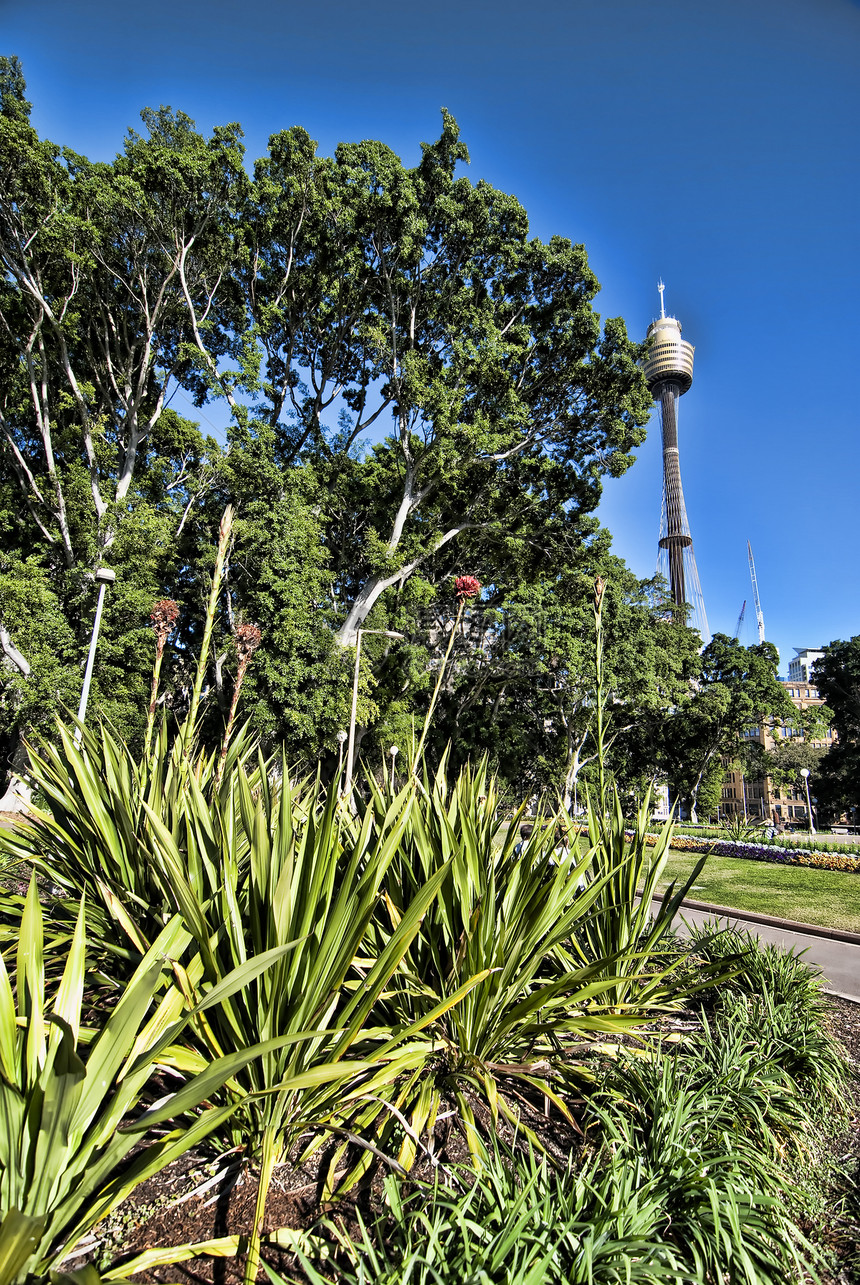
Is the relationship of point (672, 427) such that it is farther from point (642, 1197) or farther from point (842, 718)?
point (642, 1197)

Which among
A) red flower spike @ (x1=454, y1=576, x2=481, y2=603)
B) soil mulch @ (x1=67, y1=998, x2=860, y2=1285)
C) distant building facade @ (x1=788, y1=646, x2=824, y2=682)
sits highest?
distant building facade @ (x1=788, y1=646, x2=824, y2=682)

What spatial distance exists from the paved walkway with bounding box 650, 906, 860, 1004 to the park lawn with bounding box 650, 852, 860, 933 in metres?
0.55

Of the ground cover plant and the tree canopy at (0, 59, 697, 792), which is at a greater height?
the tree canopy at (0, 59, 697, 792)

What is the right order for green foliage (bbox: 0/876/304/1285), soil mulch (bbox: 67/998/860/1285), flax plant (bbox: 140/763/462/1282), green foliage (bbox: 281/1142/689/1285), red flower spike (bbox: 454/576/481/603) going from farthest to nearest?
red flower spike (bbox: 454/576/481/603)
flax plant (bbox: 140/763/462/1282)
soil mulch (bbox: 67/998/860/1285)
green foliage (bbox: 281/1142/689/1285)
green foliage (bbox: 0/876/304/1285)

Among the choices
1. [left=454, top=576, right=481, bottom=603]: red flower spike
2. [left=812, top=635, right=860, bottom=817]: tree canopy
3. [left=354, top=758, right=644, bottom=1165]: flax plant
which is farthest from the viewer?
[left=812, top=635, right=860, bottom=817]: tree canopy

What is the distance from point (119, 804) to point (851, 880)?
42.8 feet

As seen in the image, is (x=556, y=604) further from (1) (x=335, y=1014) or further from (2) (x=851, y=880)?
(1) (x=335, y=1014)

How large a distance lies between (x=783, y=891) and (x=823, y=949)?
15.4 ft

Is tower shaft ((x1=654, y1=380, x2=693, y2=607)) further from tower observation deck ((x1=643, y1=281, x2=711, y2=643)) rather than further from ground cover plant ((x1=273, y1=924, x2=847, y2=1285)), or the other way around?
ground cover plant ((x1=273, y1=924, x2=847, y2=1285))

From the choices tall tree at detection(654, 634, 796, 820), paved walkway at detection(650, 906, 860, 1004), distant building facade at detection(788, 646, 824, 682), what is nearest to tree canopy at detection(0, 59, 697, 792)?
tall tree at detection(654, 634, 796, 820)

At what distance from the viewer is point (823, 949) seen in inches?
225

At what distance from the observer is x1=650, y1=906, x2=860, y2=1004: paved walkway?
4445 millimetres

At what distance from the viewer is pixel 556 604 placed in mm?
21422

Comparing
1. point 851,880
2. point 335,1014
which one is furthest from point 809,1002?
point 851,880
